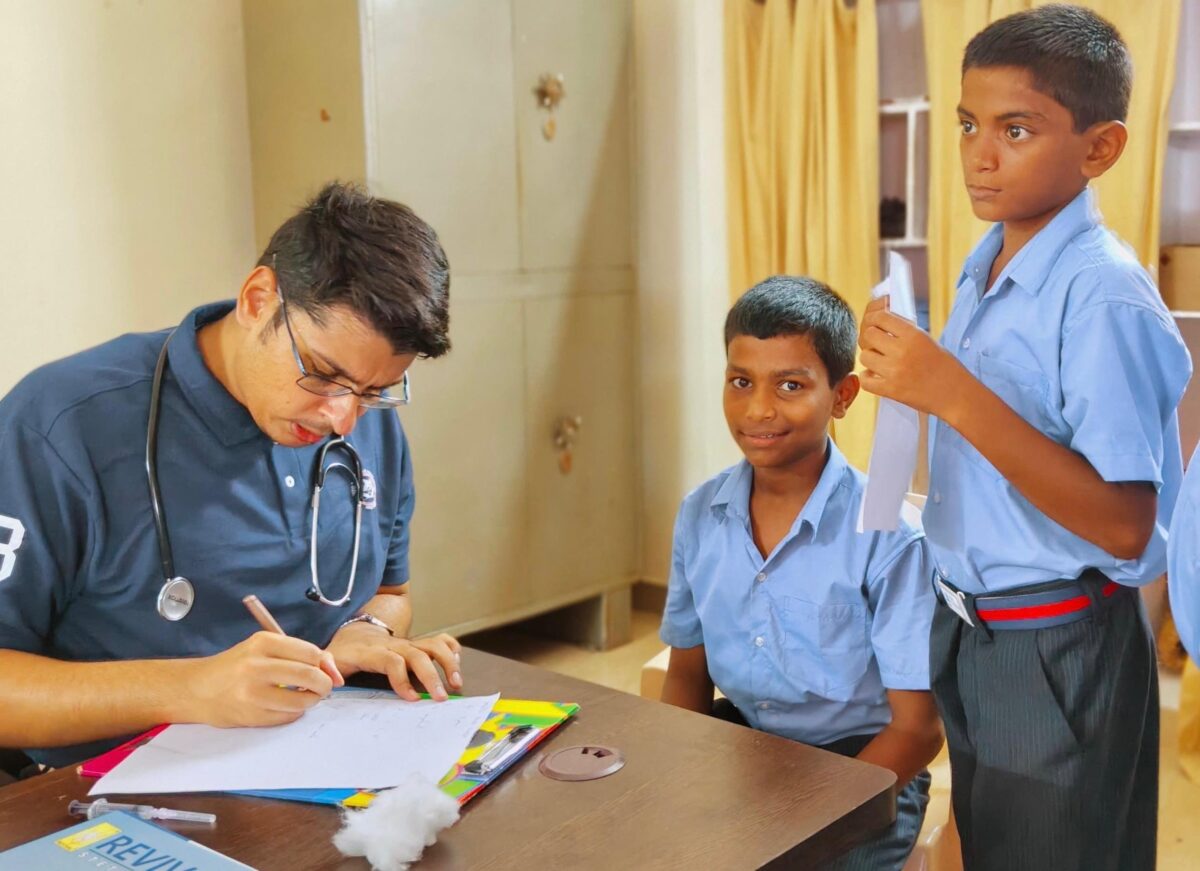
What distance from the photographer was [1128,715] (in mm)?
1466

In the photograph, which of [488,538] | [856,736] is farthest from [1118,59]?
[488,538]

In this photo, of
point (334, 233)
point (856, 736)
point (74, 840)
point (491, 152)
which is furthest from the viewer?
point (491, 152)

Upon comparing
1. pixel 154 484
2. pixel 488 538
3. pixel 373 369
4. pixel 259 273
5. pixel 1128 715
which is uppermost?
pixel 259 273

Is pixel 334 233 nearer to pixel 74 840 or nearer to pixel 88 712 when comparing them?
pixel 88 712

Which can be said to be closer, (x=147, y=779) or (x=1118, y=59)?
(x=147, y=779)

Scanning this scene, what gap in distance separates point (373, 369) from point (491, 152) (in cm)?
210

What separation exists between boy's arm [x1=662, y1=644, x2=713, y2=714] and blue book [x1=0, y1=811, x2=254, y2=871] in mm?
935

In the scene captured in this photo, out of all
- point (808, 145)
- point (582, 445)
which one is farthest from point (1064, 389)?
point (582, 445)

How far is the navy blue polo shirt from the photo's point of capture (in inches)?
51.5

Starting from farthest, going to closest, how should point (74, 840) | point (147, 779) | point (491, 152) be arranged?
point (491, 152) → point (147, 779) → point (74, 840)

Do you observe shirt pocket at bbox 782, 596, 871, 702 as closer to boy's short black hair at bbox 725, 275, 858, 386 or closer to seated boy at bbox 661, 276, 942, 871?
seated boy at bbox 661, 276, 942, 871

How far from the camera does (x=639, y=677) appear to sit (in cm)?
346

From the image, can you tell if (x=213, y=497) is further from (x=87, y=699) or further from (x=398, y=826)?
(x=398, y=826)

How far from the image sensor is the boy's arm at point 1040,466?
1359 millimetres
